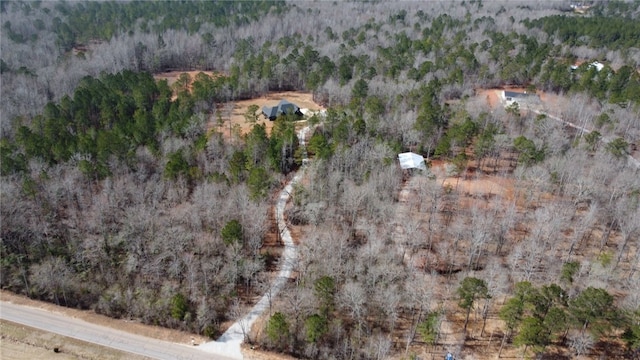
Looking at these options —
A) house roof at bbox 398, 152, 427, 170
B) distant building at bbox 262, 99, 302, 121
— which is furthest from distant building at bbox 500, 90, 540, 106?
distant building at bbox 262, 99, 302, 121

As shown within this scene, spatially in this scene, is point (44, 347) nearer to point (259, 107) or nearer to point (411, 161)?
point (411, 161)

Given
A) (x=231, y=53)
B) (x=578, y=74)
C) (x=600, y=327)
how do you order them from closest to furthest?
1. (x=600, y=327)
2. (x=578, y=74)
3. (x=231, y=53)

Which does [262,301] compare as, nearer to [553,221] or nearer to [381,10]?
[553,221]

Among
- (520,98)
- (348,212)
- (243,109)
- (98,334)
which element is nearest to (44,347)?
(98,334)

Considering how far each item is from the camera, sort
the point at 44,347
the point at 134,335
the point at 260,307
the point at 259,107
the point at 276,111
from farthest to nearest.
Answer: the point at 259,107, the point at 276,111, the point at 260,307, the point at 134,335, the point at 44,347

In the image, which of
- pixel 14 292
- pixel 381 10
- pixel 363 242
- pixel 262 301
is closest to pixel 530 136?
pixel 363 242

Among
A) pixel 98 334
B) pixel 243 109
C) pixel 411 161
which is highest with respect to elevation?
pixel 411 161

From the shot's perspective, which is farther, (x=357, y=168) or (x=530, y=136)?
(x=530, y=136)

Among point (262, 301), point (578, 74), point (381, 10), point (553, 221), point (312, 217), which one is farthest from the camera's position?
point (381, 10)
